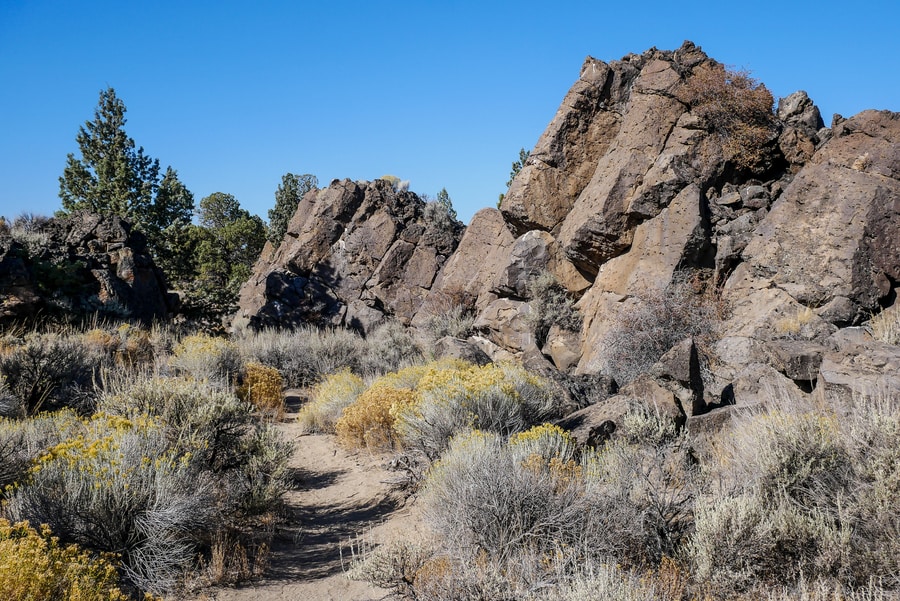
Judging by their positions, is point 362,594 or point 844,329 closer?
point 362,594

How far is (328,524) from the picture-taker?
5773 mm

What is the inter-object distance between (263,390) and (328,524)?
4.77 metres

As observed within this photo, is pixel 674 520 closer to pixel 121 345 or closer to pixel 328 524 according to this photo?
pixel 328 524

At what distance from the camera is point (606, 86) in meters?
13.8

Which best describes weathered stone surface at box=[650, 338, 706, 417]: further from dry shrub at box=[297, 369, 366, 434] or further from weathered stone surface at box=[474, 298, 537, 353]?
weathered stone surface at box=[474, 298, 537, 353]

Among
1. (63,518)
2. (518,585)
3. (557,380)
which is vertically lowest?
(518,585)

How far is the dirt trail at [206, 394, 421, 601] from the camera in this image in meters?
4.27

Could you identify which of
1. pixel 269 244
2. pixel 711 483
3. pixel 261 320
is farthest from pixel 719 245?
pixel 269 244

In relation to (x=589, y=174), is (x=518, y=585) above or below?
below

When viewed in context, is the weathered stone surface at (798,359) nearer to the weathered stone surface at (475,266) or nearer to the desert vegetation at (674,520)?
the desert vegetation at (674,520)

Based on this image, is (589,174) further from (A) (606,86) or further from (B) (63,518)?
(B) (63,518)

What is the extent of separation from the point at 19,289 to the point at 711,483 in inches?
524

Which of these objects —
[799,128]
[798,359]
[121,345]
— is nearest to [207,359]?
[121,345]

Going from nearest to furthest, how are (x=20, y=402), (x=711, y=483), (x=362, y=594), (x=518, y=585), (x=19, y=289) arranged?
(x=518, y=585), (x=362, y=594), (x=711, y=483), (x=20, y=402), (x=19, y=289)
